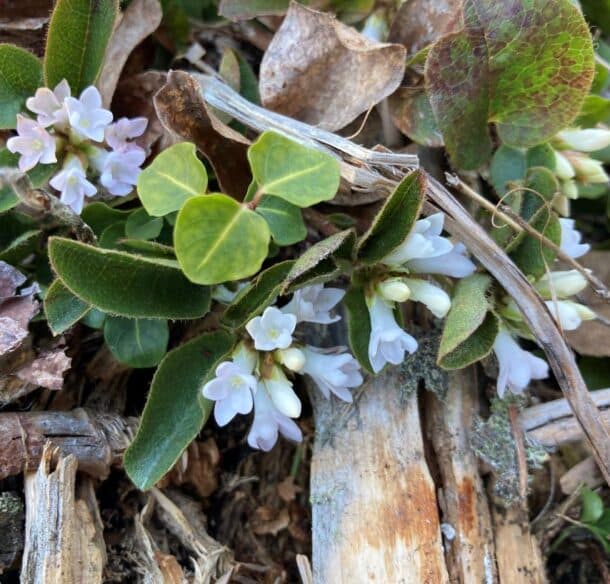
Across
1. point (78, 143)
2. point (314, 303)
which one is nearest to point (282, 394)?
point (314, 303)

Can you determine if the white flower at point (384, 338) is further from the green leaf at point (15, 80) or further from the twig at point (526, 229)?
the green leaf at point (15, 80)

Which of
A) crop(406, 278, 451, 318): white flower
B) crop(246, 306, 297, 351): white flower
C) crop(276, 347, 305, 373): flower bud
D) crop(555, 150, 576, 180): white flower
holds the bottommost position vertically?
crop(276, 347, 305, 373): flower bud

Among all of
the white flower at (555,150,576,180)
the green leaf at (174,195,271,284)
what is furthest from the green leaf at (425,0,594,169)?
the green leaf at (174,195,271,284)

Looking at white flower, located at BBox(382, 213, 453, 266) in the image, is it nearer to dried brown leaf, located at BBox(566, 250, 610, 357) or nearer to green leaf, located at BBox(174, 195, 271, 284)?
green leaf, located at BBox(174, 195, 271, 284)

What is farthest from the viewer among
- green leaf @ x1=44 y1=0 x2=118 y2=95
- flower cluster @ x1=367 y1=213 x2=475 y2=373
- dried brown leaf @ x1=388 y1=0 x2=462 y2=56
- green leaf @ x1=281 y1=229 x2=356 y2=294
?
dried brown leaf @ x1=388 y1=0 x2=462 y2=56

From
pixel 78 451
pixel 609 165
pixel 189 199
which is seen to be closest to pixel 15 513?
pixel 78 451

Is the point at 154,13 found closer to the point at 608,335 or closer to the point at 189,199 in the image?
the point at 189,199

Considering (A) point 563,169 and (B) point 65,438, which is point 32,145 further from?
(A) point 563,169
